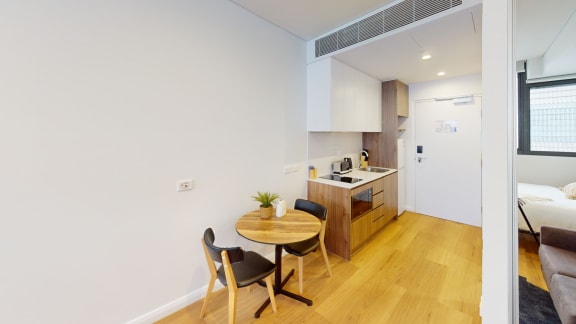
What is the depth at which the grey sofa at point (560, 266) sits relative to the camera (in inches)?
40.9

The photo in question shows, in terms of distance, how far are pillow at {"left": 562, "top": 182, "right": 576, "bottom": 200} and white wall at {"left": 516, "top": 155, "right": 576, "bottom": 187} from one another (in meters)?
0.02

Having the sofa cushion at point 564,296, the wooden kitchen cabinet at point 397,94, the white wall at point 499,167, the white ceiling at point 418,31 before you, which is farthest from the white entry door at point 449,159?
the white wall at point 499,167

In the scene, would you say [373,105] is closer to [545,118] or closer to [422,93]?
[422,93]

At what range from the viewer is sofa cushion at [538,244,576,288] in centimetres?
112

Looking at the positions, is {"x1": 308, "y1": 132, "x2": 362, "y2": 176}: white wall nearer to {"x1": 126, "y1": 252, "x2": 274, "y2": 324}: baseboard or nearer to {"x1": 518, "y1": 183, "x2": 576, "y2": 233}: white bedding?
{"x1": 126, "y1": 252, "x2": 274, "y2": 324}: baseboard

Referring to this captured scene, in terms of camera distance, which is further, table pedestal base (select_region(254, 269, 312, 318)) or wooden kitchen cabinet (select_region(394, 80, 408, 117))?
wooden kitchen cabinet (select_region(394, 80, 408, 117))

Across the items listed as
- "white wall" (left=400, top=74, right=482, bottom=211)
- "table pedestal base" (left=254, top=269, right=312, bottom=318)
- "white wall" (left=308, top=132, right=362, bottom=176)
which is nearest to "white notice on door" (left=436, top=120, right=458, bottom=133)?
"white wall" (left=400, top=74, right=482, bottom=211)

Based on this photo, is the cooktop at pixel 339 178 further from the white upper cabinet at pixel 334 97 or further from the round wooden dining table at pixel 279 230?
the round wooden dining table at pixel 279 230

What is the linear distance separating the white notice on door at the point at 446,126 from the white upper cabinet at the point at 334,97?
1.60m

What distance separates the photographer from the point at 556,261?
1.18m

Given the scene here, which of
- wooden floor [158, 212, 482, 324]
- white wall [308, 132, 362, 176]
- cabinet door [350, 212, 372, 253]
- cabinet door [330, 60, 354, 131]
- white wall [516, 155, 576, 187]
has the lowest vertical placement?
wooden floor [158, 212, 482, 324]

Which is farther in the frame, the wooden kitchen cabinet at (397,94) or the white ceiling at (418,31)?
the wooden kitchen cabinet at (397,94)

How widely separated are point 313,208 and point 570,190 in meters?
1.82

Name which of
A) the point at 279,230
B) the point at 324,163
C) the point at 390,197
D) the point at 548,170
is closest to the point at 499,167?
the point at 548,170
